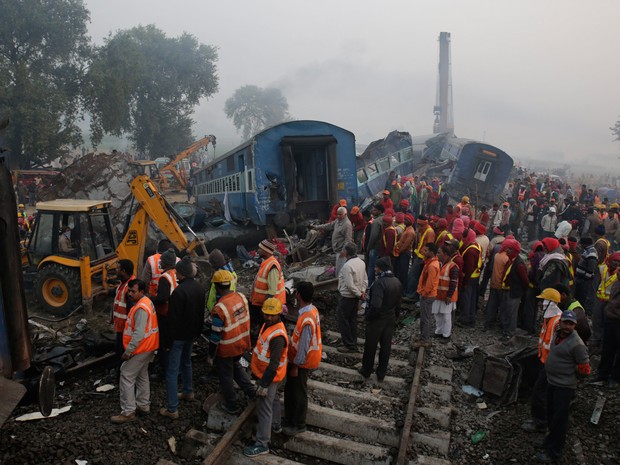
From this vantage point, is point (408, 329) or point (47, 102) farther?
point (47, 102)

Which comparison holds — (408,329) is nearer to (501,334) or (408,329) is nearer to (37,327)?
(501,334)

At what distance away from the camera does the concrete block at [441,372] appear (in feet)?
21.1

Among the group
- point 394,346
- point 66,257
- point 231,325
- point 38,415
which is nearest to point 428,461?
point 231,325

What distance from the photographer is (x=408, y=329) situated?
8.10 metres

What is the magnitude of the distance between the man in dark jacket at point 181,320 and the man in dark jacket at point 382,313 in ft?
7.21

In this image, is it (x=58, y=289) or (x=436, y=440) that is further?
(x=58, y=289)

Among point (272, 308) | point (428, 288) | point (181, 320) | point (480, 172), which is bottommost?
point (428, 288)

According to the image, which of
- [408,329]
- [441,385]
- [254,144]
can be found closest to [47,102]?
[254,144]

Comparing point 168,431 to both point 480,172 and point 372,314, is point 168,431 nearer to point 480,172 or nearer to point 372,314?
point 372,314

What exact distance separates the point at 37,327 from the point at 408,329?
6384 millimetres

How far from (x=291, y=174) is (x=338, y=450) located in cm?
894

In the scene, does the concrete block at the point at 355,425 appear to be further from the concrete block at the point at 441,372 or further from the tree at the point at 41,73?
the tree at the point at 41,73

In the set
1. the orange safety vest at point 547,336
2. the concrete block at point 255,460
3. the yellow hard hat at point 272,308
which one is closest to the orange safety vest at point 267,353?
the yellow hard hat at point 272,308

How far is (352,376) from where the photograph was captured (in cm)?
636
